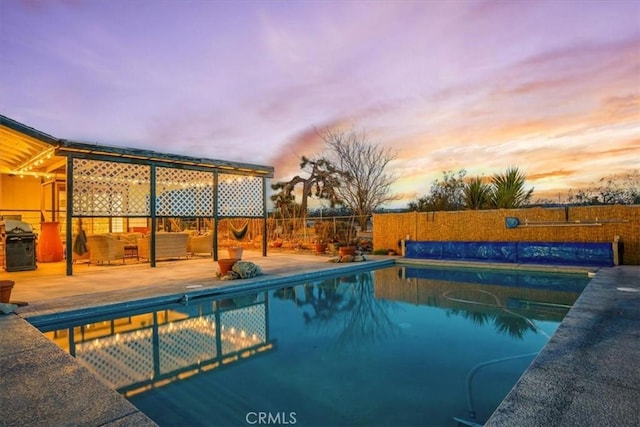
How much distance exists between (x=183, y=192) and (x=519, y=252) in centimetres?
916

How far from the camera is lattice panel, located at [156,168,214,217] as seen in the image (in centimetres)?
971

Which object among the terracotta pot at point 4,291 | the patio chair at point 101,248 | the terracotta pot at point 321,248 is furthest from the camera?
the terracotta pot at point 321,248

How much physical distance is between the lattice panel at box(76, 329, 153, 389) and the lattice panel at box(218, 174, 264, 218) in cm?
687

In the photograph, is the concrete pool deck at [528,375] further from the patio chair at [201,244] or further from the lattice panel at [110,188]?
the patio chair at [201,244]

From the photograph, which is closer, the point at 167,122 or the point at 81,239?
the point at 81,239

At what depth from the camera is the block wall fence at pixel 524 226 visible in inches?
333

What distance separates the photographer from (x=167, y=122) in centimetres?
1191

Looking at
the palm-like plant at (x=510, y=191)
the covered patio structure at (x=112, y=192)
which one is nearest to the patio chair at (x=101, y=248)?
the covered patio structure at (x=112, y=192)

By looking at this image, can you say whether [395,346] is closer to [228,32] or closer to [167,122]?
[228,32]

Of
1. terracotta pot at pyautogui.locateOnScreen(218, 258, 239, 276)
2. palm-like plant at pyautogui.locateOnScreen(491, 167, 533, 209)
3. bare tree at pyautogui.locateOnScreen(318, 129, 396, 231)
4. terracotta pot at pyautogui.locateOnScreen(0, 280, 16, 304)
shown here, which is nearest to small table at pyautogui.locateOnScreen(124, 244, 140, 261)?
terracotta pot at pyautogui.locateOnScreen(218, 258, 239, 276)

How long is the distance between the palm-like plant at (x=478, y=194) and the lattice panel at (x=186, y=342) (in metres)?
9.40

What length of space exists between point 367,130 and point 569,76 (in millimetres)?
8719

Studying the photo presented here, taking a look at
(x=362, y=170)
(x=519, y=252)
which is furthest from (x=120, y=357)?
(x=362, y=170)

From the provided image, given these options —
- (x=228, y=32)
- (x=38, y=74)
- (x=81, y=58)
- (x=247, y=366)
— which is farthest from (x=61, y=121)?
(x=247, y=366)
